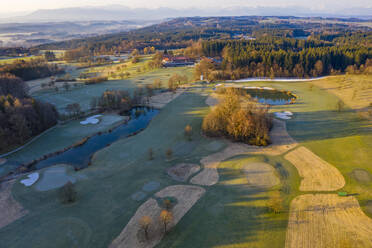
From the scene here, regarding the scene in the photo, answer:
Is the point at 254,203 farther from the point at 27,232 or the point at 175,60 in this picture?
the point at 175,60

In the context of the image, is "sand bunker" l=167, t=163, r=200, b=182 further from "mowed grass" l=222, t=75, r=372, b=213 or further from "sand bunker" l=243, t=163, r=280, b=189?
"mowed grass" l=222, t=75, r=372, b=213

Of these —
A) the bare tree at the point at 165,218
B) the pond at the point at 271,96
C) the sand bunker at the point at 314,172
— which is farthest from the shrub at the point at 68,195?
the pond at the point at 271,96

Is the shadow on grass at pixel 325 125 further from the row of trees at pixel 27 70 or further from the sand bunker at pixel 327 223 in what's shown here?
the row of trees at pixel 27 70

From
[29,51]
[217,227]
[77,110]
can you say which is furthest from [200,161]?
[29,51]

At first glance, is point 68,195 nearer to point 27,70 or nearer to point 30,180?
point 30,180

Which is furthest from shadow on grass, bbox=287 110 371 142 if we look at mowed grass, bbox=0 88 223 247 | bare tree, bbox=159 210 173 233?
bare tree, bbox=159 210 173 233
